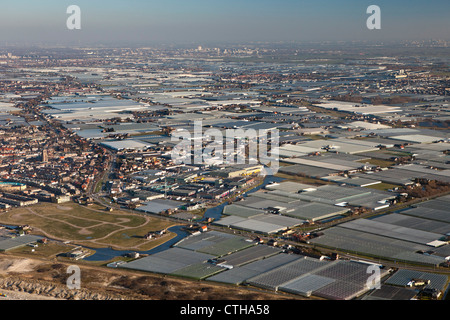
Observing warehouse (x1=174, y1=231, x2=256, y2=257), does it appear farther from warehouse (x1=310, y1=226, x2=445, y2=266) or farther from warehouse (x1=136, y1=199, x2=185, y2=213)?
warehouse (x1=136, y1=199, x2=185, y2=213)

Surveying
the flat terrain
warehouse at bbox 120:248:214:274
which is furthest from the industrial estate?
the flat terrain

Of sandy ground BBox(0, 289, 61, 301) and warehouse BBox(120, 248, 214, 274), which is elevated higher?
warehouse BBox(120, 248, 214, 274)

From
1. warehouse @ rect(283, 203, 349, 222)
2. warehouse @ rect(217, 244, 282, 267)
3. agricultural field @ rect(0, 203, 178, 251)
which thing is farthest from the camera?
warehouse @ rect(283, 203, 349, 222)

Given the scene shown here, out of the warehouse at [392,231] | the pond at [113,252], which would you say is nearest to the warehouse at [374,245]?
the warehouse at [392,231]

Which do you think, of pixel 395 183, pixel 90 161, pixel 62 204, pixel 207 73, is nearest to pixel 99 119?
pixel 90 161

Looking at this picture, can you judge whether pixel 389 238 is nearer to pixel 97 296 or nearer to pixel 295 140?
pixel 97 296

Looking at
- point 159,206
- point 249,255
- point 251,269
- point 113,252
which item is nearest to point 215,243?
point 249,255

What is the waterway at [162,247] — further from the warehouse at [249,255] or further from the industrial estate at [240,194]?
the warehouse at [249,255]

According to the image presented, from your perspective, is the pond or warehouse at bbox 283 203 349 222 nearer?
the pond
